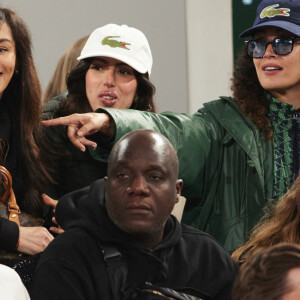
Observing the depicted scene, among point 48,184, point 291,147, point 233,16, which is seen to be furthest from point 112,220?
point 233,16

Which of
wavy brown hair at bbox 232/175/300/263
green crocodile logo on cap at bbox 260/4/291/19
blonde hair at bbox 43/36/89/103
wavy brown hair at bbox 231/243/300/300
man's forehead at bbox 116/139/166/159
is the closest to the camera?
wavy brown hair at bbox 231/243/300/300

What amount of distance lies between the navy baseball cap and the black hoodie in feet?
3.21

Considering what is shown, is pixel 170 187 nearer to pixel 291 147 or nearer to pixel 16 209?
pixel 16 209

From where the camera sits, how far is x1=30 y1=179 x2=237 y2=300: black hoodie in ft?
6.28

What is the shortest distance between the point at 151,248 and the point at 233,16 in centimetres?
317

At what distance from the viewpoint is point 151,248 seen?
2053mm

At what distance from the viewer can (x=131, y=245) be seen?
6.58 feet

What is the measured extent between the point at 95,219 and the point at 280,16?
3.98 ft

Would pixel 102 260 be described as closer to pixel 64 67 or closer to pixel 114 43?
pixel 114 43

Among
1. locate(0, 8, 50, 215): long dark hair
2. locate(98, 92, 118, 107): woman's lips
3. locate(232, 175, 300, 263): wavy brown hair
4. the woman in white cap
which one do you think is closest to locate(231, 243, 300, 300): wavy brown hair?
locate(232, 175, 300, 263): wavy brown hair

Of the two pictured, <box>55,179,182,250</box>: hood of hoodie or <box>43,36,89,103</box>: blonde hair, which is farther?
<box>43,36,89,103</box>: blonde hair

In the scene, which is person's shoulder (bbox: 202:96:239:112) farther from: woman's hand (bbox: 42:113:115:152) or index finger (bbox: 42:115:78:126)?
index finger (bbox: 42:115:78:126)

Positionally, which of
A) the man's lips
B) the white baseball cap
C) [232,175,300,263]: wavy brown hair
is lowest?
[232,175,300,263]: wavy brown hair

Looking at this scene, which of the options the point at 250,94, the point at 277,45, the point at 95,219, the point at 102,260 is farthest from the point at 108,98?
the point at 102,260
